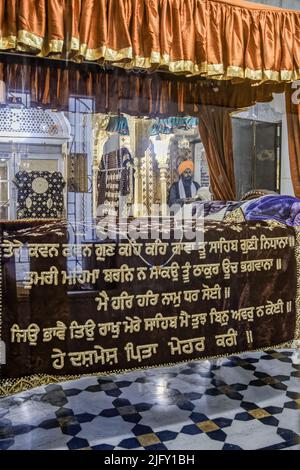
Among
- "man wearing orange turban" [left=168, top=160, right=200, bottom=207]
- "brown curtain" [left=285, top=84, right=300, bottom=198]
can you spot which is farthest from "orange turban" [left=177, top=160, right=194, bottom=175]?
"brown curtain" [left=285, top=84, right=300, bottom=198]

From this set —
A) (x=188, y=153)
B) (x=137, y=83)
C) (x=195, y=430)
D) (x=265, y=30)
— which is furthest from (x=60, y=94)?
(x=195, y=430)

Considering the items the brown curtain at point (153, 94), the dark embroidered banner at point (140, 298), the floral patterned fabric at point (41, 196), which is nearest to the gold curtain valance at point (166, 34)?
the brown curtain at point (153, 94)

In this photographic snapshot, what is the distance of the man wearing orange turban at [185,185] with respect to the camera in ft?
14.5

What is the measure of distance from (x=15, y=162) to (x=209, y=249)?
9.86ft

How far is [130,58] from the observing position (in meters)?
2.39

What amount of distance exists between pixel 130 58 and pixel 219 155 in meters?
2.05

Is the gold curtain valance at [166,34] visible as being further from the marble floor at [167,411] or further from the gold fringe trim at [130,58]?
the marble floor at [167,411]

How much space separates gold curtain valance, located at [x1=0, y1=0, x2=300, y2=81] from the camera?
2230 mm

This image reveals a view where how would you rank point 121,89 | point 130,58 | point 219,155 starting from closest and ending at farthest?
point 130,58
point 121,89
point 219,155

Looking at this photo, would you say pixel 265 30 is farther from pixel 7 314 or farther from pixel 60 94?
pixel 7 314

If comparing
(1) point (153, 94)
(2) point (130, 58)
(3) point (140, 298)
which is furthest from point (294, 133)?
(3) point (140, 298)

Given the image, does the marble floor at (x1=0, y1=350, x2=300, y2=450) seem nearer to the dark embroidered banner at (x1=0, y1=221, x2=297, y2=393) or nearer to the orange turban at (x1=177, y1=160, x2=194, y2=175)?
the dark embroidered banner at (x1=0, y1=221, x2=297, y2=393)

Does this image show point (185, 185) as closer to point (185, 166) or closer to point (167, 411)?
point (185, 166)

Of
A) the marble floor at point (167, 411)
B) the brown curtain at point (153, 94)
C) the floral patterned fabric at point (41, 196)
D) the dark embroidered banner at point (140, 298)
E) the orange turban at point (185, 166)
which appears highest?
the brown curtain at point (153, 94)
